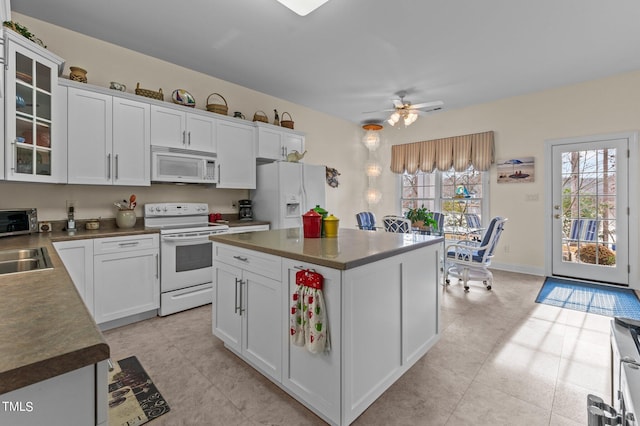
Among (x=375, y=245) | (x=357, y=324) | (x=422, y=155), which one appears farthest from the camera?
(x=422, y=155)

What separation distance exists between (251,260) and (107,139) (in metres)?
2.09

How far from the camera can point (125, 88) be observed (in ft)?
10.3

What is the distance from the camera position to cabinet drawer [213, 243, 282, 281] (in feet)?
5.77

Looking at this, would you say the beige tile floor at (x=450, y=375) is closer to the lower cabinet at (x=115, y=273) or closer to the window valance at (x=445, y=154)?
the lower cabinet at (x=115, y=273)

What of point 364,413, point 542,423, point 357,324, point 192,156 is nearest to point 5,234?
point 192,156

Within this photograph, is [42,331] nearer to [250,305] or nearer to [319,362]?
[319,362]

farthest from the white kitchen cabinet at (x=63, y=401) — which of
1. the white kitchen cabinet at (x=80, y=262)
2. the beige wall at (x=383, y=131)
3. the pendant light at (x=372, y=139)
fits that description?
the pendant light at (x=372, y=139)

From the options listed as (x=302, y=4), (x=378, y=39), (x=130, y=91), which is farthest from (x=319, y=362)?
(x=130, y=91)

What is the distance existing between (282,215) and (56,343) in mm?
3287

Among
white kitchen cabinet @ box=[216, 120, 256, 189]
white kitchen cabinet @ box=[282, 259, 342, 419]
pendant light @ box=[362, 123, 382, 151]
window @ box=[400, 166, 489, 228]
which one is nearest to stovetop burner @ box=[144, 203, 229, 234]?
white kitchen cabinet @ box=[216, 120, 256, 189]

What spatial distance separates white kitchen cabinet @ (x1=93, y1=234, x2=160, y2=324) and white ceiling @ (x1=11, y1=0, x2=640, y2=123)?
2.03 metres

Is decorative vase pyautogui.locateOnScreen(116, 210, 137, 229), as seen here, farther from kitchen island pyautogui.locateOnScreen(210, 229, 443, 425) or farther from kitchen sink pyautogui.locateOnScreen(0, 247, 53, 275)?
kitchen island pyautogui.locateOnScreen(210, 229, 443, 425)

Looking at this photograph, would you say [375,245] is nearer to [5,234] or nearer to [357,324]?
[357,324]

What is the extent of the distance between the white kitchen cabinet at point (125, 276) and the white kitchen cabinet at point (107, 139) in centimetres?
64
